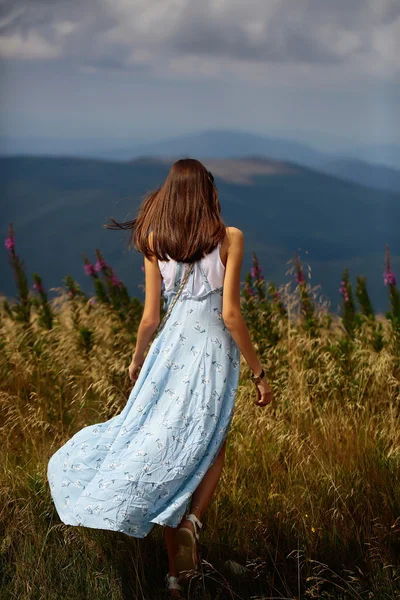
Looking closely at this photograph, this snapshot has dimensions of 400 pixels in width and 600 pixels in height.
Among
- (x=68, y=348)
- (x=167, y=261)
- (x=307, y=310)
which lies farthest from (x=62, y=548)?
(x=307, y=310)

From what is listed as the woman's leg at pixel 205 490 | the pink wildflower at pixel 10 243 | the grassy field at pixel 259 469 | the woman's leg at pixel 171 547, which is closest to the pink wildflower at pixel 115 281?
the grassy field at pixel 259 469

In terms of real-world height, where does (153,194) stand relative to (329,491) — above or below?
above

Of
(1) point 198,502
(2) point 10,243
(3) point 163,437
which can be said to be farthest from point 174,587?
(2) point 10,243

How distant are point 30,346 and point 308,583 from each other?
283cm

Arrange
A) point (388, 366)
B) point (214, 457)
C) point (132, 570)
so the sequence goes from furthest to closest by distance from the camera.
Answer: point (388, 366), point (132, 570), point (214, 457)

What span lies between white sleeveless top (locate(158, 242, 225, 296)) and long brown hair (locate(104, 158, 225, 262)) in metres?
0.02

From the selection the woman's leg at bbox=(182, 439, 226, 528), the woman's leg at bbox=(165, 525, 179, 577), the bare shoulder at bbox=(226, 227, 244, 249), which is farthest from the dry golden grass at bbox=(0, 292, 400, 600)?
the bare shoulder at bbox=(226, 227, 244, 249)

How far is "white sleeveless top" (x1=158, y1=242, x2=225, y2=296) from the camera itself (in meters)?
2.78

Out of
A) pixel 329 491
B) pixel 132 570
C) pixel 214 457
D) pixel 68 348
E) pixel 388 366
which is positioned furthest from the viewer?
pixel 68 348

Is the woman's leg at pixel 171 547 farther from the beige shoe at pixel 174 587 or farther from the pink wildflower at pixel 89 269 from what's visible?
the pink wildflower at pixel 89 269

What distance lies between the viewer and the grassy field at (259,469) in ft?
9.52

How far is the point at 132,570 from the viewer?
298cm

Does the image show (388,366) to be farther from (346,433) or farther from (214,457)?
(214,457)

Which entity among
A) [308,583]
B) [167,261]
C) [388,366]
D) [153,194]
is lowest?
[308,583]
